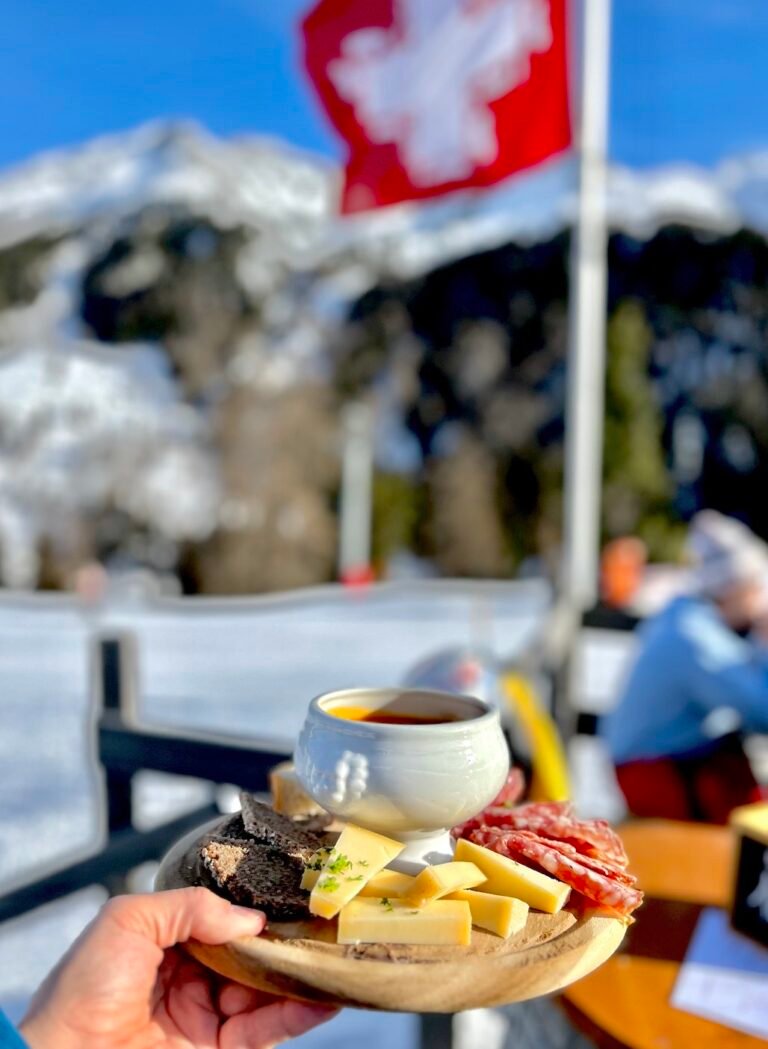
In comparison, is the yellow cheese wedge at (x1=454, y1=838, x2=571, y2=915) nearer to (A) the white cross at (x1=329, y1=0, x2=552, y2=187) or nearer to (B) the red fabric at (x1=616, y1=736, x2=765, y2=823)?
(B) the red fabric at (x1=616, y1=736, x2=765, y2=823)

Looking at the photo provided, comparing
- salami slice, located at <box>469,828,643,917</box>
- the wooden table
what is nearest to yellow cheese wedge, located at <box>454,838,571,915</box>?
salami slice, located at <box>469,828,643,917</box>

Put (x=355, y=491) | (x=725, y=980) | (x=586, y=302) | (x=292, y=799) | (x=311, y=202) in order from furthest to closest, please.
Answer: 1. (x=311, y=202)
2. (x=355, y=491)
3. (x=586, y=302)
4. (x=725, y=980)
5. (x=292, y=799)

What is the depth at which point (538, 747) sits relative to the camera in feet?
6.51

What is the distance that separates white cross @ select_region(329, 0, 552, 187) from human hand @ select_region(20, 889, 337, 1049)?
362 centimetres

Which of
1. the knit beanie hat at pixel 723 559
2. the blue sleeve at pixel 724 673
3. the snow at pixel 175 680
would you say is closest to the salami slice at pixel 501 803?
the snow at pixel 175 680

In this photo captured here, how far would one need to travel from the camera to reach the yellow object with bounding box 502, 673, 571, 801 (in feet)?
6.26

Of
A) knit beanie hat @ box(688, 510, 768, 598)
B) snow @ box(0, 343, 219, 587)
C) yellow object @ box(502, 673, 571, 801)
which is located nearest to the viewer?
yellow object @ box(502, 673, 571, 801)

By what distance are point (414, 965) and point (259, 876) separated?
0.49 feet

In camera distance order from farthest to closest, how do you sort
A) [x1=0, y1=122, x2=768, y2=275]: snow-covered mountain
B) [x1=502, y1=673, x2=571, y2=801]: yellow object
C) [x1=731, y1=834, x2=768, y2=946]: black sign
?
[x1=0, y1=122, x2=768, y2=275]: snow-covered mountain → [x1=502, y1=673, x2=571, y2=801]: yellow object → [x1=731, y1=834, x2=768, y2=946]: black sign

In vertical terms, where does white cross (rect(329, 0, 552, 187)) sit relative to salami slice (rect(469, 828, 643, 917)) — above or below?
above

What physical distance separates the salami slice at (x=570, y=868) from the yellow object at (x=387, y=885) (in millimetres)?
92

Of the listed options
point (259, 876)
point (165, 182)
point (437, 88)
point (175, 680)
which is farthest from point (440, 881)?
point (165, 182)

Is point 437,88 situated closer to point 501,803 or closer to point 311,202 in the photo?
point 501,803

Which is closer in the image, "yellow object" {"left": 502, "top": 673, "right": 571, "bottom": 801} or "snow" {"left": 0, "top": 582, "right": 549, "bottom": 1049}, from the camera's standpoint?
"yellow object" {"left": 502, "top": 673, "right": 571, "bottom": 801}
